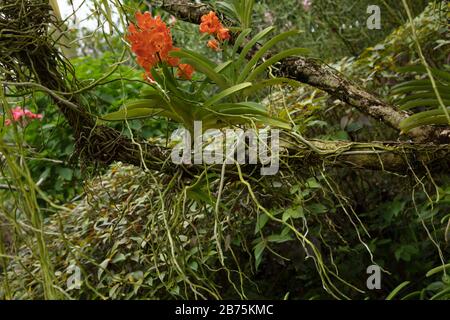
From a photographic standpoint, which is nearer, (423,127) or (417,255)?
(423,127)

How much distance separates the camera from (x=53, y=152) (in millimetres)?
2516

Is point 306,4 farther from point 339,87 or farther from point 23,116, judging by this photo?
point 23,116

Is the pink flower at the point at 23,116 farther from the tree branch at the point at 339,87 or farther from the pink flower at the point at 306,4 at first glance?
the pink flower at the point at 306,4

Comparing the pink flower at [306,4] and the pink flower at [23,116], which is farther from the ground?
the pink flower at [306,4]

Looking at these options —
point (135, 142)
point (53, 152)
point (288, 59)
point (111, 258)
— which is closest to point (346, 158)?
point (288, 59)

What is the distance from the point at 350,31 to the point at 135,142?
2.37m

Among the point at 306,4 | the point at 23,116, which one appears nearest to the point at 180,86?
the point at 23,116

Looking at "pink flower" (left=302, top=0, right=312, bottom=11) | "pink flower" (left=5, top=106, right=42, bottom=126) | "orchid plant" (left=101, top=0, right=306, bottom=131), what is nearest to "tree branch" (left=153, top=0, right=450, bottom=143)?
"orchid plant" (left=101, top=0, right=306, bottom=131)

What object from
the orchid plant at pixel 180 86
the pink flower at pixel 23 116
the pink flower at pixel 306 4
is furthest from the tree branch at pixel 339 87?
the pink flower at pixel 306 4

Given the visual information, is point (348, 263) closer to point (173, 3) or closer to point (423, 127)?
point (423, 127)

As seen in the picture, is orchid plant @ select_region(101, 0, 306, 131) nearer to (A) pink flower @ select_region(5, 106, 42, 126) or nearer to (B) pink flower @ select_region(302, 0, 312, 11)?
(A) pink flower @ select_region(5, 106, 42, 126)

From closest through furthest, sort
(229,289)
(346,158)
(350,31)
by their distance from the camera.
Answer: (346,158)
(229,289)
(350,31)

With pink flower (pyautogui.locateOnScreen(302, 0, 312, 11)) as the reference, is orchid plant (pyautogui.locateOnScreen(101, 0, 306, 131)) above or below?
below

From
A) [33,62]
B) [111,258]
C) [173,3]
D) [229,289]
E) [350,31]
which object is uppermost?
[350,31]
